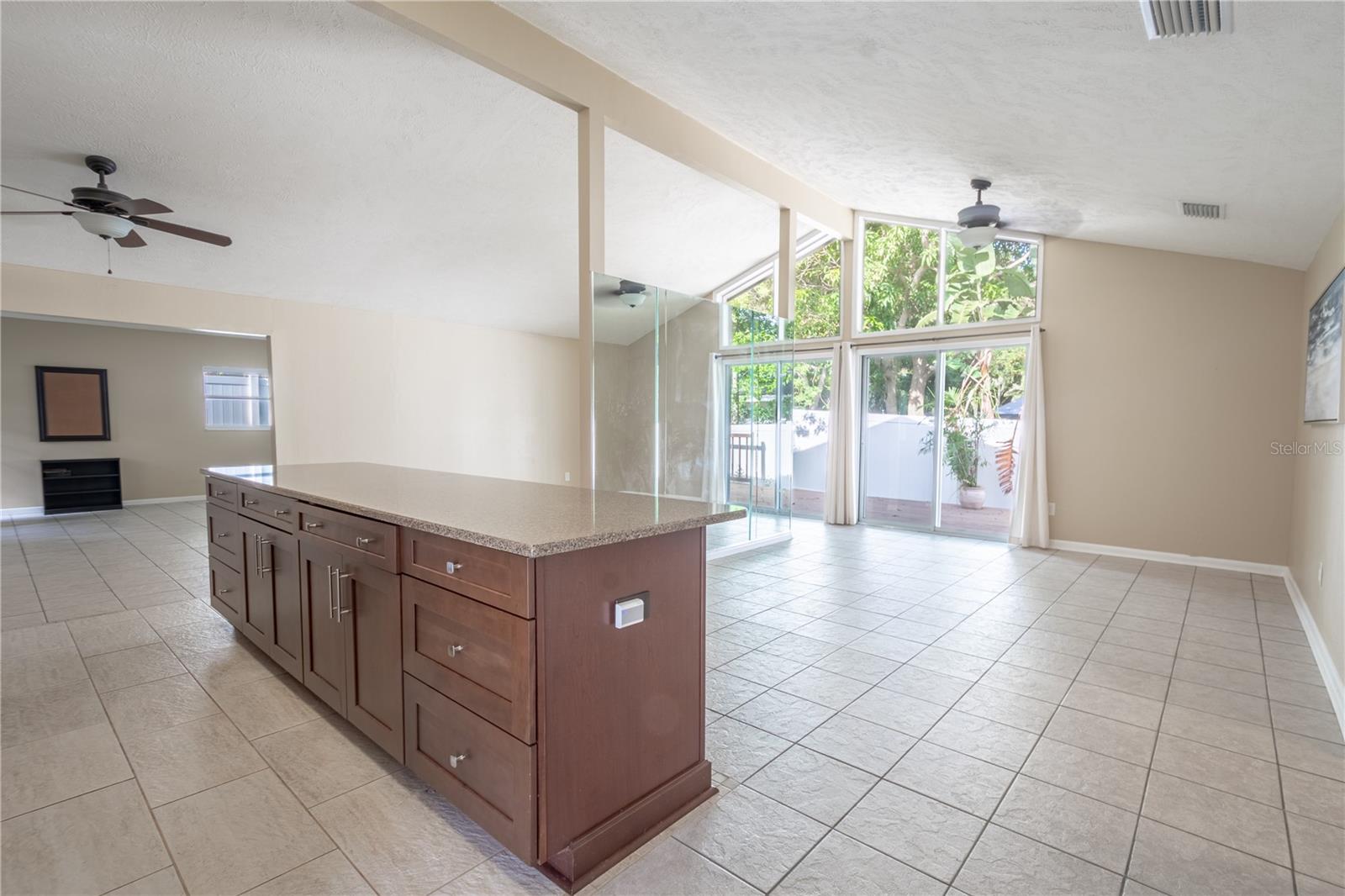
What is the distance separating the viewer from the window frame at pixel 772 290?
5.31m

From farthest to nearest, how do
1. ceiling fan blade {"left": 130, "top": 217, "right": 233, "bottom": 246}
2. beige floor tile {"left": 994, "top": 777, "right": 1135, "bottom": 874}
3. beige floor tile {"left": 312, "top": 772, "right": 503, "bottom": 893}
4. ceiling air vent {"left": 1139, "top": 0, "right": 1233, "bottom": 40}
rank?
ceiling fan blade {"left": 130, "top": 217, "right": 233, "bottom": 246}
ceiling air vent {"left": 1139, "top": 0, "right": 1233, "bottom": 40}
beige floor tile {"left": 994, "top": 777, "right": 1135, "bottom": 874}
beige floor tile {"left": 312, "top": 772, "right": 503, "bottom": 893}

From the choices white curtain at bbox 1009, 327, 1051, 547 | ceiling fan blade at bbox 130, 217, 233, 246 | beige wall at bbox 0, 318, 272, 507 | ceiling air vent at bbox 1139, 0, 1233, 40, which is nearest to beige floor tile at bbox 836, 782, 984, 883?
ceiling air vent at bbox 1139, 0, 1233, 40

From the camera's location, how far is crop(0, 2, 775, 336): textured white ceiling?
3.23 metres

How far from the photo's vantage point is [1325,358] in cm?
319

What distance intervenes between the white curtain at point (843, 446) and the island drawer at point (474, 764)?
563 cm

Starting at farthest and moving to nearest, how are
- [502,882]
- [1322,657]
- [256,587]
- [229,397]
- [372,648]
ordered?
[229,397]
[1322,657]
[256,587]
[372,648]
[502,882]

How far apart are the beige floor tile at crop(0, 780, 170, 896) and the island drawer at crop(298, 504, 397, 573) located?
87 cm

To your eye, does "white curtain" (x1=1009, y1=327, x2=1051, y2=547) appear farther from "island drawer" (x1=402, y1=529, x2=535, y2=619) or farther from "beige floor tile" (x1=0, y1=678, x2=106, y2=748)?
"beige floor tile" (x1=0, y1=678, x2=106, y2=748)

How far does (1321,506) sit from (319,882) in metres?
4.80

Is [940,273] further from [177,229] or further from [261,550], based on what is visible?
[177,229]

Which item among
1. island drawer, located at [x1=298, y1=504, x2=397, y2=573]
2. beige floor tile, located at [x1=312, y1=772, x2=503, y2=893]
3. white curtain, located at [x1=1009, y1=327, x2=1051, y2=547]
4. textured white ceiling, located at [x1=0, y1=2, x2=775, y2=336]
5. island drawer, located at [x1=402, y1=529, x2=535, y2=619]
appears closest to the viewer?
island drawer, located at [x1=402, y1=529, x2=535, y2=619]

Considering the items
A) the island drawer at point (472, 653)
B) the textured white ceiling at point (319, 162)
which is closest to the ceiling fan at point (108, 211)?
the textured white ceiling at point (319, 162)

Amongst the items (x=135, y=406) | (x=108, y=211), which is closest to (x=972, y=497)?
(x=108, y=211)

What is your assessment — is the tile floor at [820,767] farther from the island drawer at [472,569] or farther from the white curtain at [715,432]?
the white curtain at [715,432]
